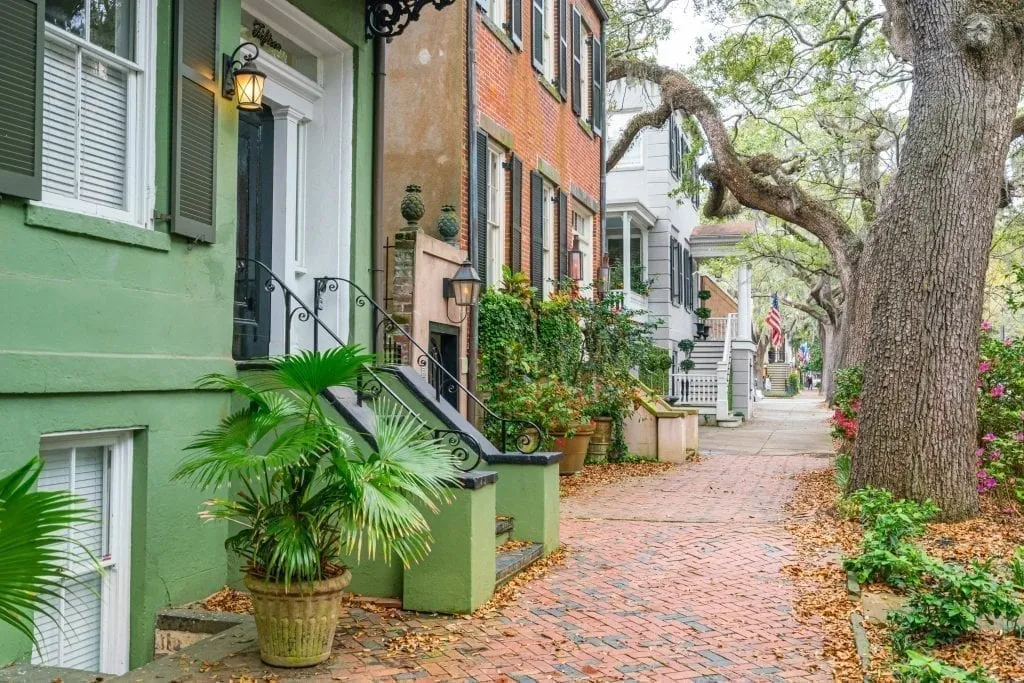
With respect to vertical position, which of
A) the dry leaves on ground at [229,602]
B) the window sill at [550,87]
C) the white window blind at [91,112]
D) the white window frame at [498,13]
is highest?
the white window frame at [498,13]

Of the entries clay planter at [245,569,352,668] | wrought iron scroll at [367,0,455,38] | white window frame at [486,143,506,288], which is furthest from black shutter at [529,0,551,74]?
clay planter at [245,569,352,668]

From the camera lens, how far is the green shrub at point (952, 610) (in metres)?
5.61

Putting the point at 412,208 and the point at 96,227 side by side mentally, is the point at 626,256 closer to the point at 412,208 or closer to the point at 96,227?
the point at 412,208

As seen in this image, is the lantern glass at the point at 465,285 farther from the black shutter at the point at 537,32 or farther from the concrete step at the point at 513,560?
the black shutter at the point at 537,32

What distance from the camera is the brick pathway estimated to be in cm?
512

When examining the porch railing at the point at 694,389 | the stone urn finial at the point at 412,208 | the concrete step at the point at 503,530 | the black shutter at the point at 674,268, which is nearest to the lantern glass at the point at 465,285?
the stone urn finial at the point at 412,208

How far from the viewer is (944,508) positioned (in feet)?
30.8

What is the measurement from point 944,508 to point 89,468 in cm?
775

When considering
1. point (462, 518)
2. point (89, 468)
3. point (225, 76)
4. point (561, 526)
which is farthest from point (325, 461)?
point (561, 526)

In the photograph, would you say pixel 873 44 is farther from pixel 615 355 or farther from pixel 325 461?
pixel 325 461

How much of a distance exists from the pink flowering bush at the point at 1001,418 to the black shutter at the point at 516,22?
721 cm

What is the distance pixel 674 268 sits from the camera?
85.9 feet

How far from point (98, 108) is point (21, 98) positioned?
2.51ft

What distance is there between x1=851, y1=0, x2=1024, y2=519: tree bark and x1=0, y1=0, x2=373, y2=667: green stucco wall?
21.7 feet
